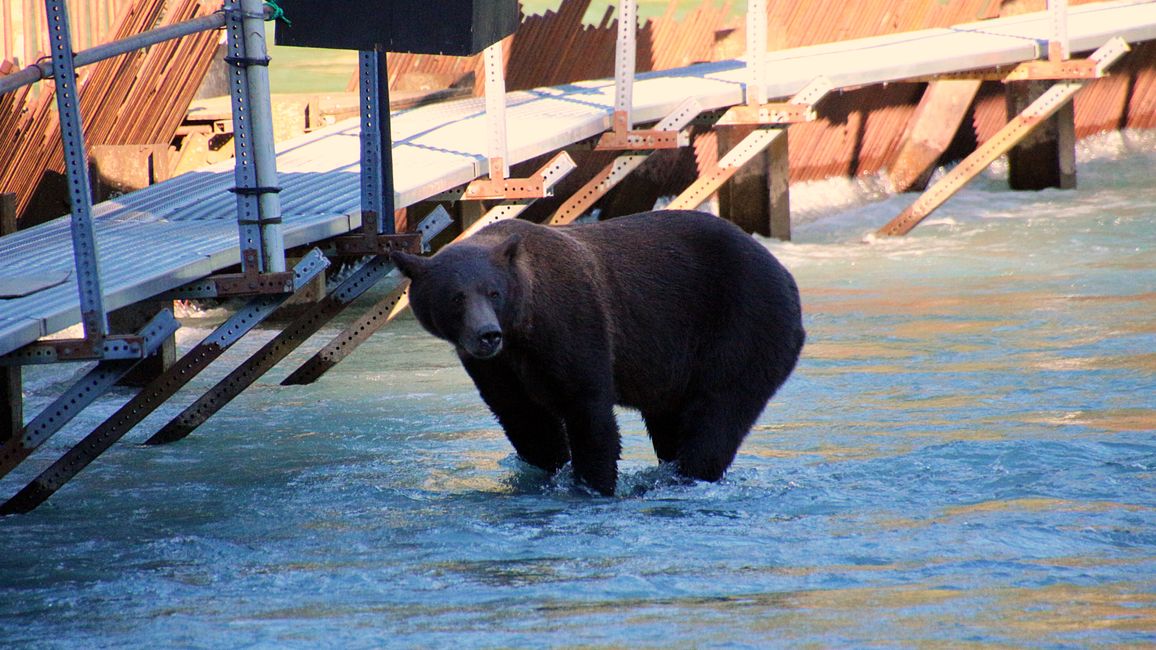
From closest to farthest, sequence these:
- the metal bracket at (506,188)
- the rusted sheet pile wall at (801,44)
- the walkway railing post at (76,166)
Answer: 1. the walkway railing post at (76,166)
2. the metal bracket at (506,188)
3. the rusted sheet pile wall at (801,44)

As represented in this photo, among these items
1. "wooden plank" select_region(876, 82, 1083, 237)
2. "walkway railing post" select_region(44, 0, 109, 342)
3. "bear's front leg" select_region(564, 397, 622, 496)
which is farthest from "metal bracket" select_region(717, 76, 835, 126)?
"walkway railing post" select_region(44, 0, 109, 342)

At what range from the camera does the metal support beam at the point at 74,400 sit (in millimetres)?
5934

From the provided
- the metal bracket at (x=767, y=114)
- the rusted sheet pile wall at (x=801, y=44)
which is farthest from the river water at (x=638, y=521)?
the rusted sheet pile wall at (x=801, y=44)

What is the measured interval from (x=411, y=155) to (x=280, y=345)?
8.88ft

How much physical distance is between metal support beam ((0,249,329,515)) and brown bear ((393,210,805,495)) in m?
0.82

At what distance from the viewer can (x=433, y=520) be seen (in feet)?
20.8

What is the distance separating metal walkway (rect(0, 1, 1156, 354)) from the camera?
6484 mm

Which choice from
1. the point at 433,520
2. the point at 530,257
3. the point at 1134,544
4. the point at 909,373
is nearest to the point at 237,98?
the point at 530,257

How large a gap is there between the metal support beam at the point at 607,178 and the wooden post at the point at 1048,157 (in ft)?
26.1

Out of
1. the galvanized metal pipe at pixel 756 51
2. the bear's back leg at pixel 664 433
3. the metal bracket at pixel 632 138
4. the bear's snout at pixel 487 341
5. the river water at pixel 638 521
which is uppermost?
the galvanized metal pipe at pixel 756 51

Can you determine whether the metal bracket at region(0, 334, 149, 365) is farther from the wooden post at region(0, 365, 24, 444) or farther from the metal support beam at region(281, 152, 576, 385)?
the metal support beam at region(281, 152, 576, 385)

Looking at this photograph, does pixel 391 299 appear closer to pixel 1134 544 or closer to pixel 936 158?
pixel 1134 544

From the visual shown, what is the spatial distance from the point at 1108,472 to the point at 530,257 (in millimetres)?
2579

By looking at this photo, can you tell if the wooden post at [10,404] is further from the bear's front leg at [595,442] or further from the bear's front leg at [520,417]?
the bear's front leg at [595,442]
